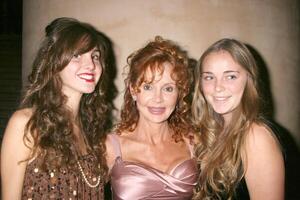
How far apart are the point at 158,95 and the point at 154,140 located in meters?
0.55

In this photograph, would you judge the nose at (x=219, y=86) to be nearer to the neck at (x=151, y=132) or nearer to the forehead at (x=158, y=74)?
the forehead at (x=158, y=74)

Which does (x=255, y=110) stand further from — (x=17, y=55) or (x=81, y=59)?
(x=17, y=55)

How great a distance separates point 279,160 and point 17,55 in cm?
896

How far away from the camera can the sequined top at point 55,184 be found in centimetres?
213

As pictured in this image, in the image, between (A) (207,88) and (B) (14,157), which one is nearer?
(B) (14,157)

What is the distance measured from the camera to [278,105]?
3.58 metres

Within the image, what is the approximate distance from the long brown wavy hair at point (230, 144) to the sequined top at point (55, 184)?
3.21 feet

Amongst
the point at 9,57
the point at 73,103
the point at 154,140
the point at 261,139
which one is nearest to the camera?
the point at 261,139

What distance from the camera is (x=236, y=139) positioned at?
91.8 inches

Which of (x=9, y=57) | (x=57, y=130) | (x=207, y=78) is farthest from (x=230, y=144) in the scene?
(x=9, y=57)

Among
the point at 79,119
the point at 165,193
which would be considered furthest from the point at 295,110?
the point at 79,119

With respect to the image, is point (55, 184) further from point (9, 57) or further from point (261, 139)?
point (9, 57)

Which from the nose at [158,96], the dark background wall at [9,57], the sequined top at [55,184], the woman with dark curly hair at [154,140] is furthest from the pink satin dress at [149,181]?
the dark background wall at [9,57]

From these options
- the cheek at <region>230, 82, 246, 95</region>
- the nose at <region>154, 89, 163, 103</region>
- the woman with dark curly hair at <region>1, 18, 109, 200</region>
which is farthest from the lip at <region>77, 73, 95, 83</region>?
the cheek at <region>230, 82, 246, 95</region>
